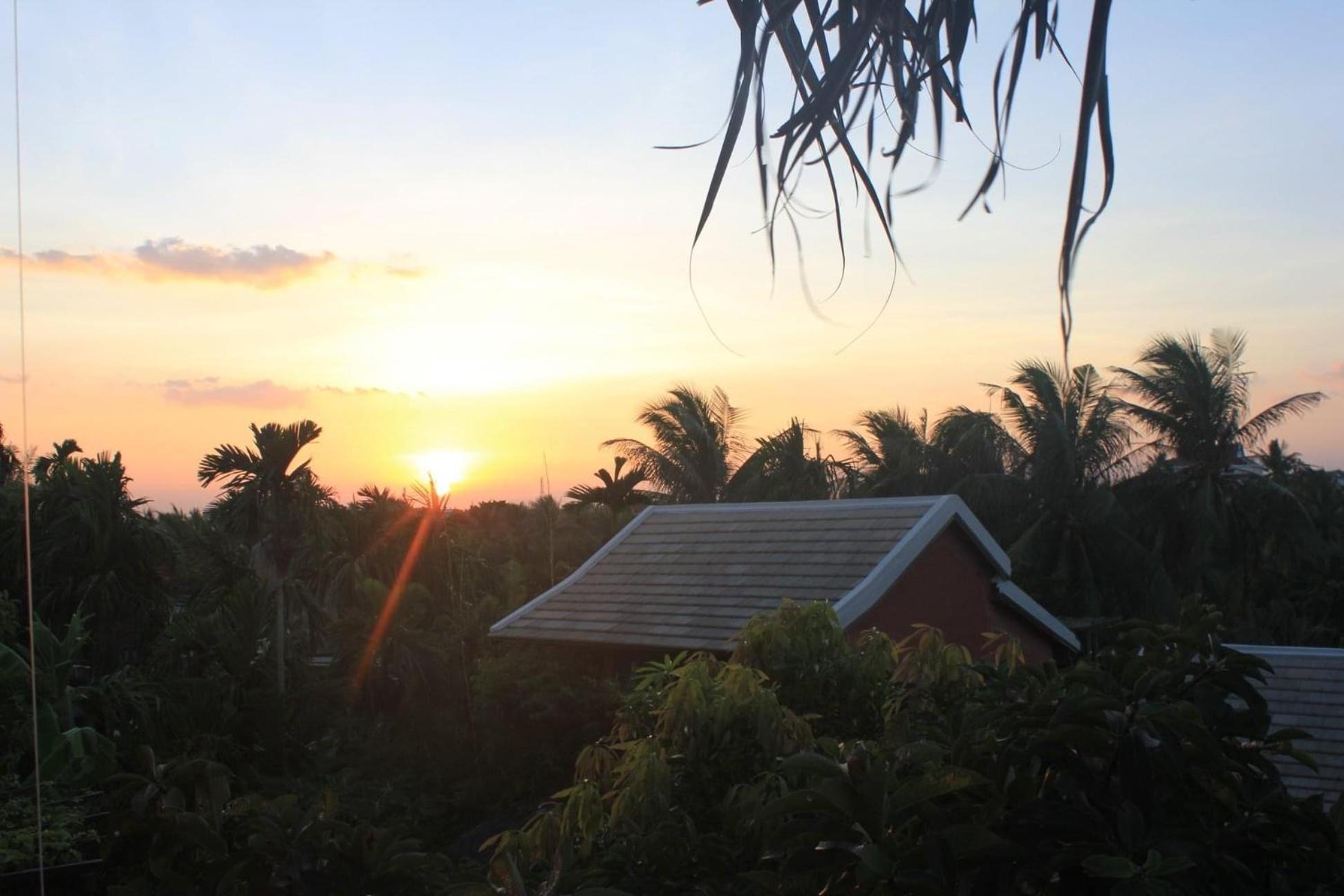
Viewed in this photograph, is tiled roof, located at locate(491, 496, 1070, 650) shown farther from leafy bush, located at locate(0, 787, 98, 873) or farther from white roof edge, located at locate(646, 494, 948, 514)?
leafy bush, located at locate(0, 787, 98, 873)

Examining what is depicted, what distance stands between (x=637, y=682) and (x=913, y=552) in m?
7.99

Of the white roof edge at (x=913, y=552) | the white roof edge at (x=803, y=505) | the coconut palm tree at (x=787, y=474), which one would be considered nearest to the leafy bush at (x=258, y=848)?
the white roof edge at (x=913, y=552)

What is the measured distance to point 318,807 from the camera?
3119 mm

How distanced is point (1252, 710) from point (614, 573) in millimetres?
13542

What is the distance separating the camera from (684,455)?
1148 inches

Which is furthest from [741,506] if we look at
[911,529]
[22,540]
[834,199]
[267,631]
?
[834,199]

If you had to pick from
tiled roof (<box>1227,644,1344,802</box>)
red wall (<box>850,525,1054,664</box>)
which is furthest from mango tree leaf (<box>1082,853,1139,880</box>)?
tiled roof (<box>1227,644,1344,802</box>)

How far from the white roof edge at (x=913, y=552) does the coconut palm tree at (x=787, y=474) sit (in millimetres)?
11192

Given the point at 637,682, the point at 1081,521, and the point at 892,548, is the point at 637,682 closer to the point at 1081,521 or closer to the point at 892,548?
the point at 892,548

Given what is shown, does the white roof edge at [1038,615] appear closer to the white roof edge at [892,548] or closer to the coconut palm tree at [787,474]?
the white roof edge at [892,548]

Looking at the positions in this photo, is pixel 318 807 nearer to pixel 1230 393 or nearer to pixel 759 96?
pixel 759 96

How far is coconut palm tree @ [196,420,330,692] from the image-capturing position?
56.8 feet

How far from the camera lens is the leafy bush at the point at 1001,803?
7.91 feet

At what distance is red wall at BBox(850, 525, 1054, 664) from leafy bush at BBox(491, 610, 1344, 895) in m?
9.58
